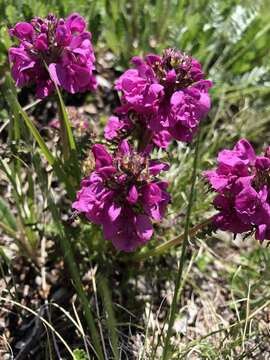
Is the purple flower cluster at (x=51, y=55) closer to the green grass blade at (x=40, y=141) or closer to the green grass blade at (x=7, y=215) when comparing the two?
the green grass blade at (x=40, y=141)

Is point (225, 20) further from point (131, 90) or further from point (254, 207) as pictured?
point (254, 207)

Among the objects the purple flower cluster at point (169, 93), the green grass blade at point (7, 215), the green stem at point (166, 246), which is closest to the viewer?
the purple flower cluster at point (169, 93)

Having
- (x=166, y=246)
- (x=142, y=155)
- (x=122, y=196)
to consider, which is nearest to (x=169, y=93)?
(x=142, y=155)

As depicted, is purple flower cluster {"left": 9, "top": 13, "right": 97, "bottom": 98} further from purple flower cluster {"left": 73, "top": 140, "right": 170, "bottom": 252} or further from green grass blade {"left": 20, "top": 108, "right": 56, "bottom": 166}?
purple flower cluster {"left": 73, "top": 140, "right": 170, "bottom": 252}

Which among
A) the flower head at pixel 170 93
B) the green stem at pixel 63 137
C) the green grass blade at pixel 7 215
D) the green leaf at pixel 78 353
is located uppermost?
the flower head at pixel 170 93

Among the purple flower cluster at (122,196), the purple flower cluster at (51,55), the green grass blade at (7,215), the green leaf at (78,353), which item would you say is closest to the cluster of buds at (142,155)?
the purple flower cluster at (122,196)

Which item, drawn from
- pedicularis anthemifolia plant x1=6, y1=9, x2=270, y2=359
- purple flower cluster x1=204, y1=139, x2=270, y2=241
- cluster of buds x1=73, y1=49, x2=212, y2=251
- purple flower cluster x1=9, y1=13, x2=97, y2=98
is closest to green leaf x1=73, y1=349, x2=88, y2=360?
pedicularis anthemifolia plant x1=6, y1=9, x2=270, y2=359

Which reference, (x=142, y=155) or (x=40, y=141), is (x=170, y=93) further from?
(x=40, y=141)
